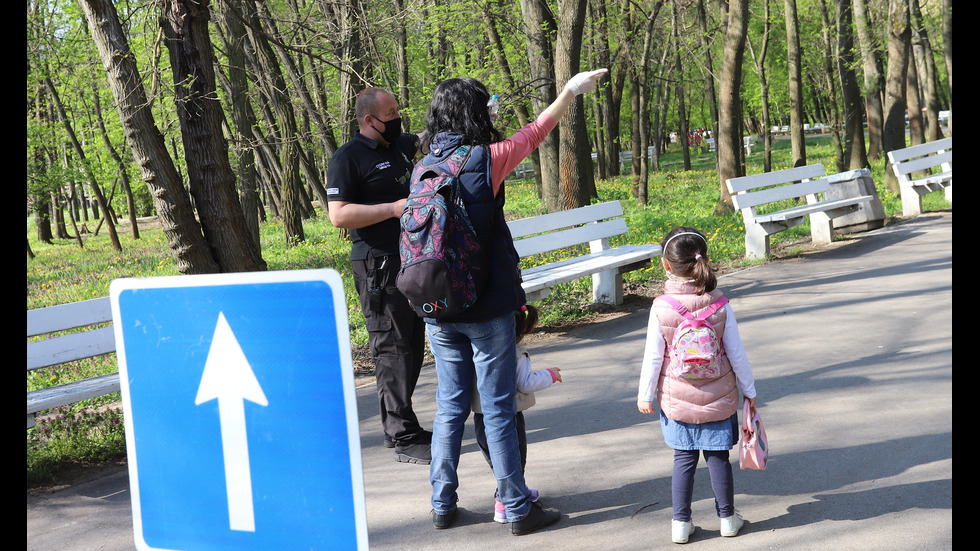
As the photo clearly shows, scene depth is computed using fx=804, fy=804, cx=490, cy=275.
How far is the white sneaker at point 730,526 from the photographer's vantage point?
3.45 metres

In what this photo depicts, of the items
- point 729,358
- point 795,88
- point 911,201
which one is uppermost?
point 795,88

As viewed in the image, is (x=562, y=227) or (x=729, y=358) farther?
(x=562, y=227)

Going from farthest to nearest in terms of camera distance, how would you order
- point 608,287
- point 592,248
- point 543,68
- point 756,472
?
point 543,68 < point 592,248 < point 608,287 < point 756,472

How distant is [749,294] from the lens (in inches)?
315

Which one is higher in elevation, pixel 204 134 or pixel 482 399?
pixel 204 134

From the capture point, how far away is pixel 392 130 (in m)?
4.66

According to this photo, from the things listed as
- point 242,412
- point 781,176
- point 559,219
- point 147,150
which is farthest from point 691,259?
point 781,176

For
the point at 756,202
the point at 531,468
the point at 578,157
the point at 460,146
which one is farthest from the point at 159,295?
the point at 578,157

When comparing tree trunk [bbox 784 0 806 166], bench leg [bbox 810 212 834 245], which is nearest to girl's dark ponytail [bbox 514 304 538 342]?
bench leg [bbox 810 212 834 245]

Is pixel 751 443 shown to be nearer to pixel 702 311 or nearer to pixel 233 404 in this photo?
pixel 702 311

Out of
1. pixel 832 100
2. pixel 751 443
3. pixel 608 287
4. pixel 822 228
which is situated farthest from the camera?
pixel 832 100

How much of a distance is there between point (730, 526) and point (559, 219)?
5.05 meters

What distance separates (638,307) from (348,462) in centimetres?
649

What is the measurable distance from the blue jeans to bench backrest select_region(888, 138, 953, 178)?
413 inches
